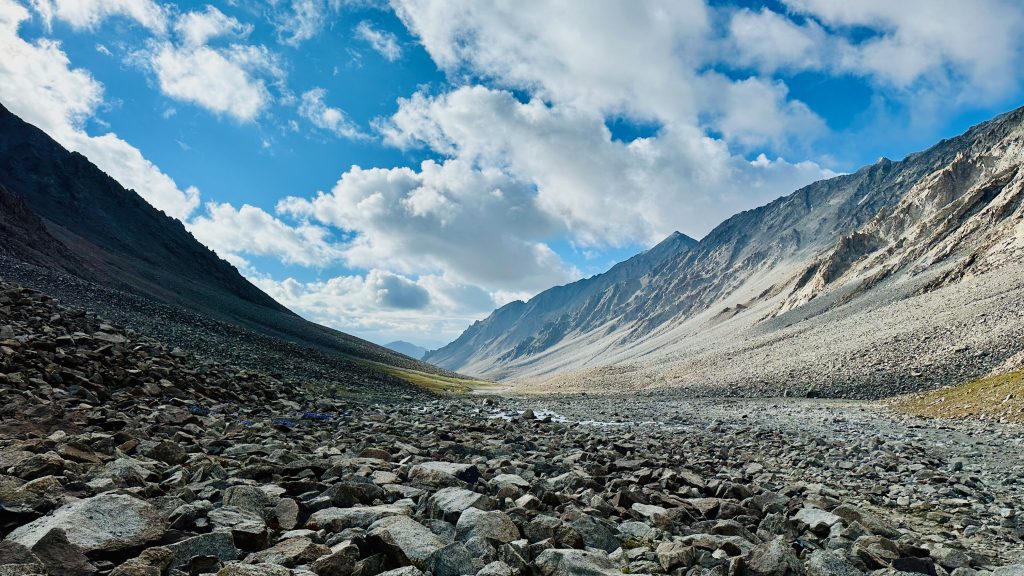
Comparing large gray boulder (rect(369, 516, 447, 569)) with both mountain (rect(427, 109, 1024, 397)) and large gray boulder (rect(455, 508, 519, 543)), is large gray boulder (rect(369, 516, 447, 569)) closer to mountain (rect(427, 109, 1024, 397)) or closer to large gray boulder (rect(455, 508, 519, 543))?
large gray boulder (rect(455, 508, 519, 543))

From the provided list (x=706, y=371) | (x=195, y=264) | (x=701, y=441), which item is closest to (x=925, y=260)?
(x=706, y=371)

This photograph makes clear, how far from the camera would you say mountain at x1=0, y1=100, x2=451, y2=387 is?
145ft

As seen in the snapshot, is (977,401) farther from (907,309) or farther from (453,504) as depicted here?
(907,309)

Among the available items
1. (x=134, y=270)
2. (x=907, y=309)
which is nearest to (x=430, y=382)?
(x=134, y=270)

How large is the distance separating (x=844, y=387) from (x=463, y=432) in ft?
132

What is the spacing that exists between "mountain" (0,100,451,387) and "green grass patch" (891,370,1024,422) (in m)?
41.7

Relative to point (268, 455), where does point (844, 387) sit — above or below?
above

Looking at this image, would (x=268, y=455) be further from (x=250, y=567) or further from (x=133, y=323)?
(x=133, y=323)

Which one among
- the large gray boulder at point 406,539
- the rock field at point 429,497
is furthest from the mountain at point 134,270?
the large gray boulder at point 406,539

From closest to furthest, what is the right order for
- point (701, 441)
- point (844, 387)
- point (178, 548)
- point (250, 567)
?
point (250, 567) → point (178, 548) → point (701, 441) → point (844, 387)

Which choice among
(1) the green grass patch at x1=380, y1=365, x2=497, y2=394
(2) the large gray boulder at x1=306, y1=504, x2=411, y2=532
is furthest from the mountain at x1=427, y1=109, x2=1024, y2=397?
(2) the large gray boulder at x1=306, y1=504, x2=411, y2=532

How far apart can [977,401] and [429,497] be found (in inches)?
1326

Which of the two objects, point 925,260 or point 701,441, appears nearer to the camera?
point 701,441

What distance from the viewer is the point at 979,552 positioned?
8562 mm
